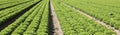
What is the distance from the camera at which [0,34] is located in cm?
2447

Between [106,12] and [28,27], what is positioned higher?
[28,27]

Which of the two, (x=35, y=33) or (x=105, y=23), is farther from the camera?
(x=105, y=23)

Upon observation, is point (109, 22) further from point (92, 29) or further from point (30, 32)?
point (30, 32)

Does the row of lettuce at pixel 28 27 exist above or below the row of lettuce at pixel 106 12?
above

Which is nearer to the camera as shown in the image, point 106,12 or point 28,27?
point 28,27

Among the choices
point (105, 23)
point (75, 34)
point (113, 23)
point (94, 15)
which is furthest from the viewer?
point (94, 15)

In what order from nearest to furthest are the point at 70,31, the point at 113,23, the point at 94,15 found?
the point at 70,31 → the point at 113,23 → the point at 94,15

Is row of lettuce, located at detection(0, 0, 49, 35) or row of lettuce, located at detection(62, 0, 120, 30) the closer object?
row of lettuce, located at detection(0, 0, 49, 35)

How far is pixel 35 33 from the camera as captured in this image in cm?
2422

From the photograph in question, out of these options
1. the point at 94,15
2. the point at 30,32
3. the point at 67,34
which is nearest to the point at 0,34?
the point at 30,32

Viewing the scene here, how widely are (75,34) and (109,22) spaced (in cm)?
999

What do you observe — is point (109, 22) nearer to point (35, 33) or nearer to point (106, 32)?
point (106, 32)

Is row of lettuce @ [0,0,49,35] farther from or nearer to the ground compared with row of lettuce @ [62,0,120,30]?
farther from the ground

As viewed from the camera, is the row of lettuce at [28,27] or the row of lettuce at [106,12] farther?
the row of lettuce at [106,12]
